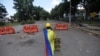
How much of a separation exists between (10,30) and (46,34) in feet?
64.6

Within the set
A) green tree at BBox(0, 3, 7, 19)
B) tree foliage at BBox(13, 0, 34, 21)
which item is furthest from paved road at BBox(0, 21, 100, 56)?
tree foliage at BBox(13, 0, 34, 21)

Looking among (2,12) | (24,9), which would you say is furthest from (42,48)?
(24,9)

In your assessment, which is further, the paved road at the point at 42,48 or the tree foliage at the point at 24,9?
the tree foliage at the point at 24,9

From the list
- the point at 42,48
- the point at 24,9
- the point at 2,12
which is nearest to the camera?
the point at 42,48

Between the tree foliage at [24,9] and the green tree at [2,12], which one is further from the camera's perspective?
the tree foliage at [24,9]

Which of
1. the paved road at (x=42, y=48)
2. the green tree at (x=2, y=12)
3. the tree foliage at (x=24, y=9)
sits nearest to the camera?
the paved road at (x=42, y=48)

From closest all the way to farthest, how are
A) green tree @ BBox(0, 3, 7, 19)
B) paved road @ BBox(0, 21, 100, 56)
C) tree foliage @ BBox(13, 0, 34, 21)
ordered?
paved road @ BBox(0, 21, 100, 56) → green tree @ BBox(0, 3, 7, 19) → tree foliage @ BBox(13, 0, 34, 21)

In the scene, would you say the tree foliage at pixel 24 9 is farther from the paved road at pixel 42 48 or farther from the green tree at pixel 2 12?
the paved road at pixel 42 48

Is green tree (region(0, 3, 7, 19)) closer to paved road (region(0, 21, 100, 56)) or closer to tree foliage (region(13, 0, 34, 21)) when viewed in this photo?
tree foliage (region(13, 0, 34, 21))

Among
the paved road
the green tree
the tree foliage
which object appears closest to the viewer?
the paved road

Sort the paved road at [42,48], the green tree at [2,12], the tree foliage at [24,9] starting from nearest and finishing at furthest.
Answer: the paved road at [42,48] → the green tree at [2,12] → the tree foliage at [24,9]

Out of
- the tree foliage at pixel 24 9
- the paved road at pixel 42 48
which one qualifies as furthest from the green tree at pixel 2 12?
the paved road at pixel 42 48

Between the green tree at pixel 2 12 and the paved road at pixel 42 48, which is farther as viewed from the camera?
the green tree at pixel 2 12

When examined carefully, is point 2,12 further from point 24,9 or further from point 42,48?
point 42,48
